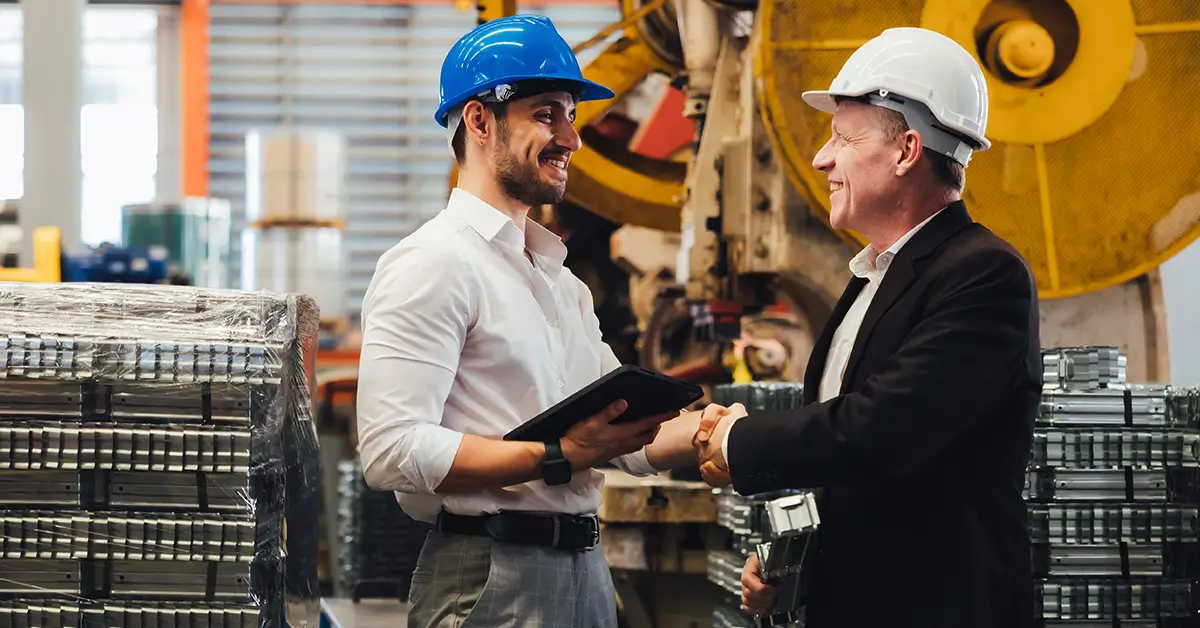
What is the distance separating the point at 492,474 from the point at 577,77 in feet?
2.89

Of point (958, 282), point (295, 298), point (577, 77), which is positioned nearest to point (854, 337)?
point (958, 282)

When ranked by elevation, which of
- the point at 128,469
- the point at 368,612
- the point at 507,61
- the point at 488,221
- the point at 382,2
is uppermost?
the point at 382,2

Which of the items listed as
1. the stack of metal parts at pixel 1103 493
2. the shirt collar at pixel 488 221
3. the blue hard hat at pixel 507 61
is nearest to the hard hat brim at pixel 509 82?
the blue hard hat at pixel 507 61

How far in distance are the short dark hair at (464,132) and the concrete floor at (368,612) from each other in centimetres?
193

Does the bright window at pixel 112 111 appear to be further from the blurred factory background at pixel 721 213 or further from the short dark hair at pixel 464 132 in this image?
the short dark hair at pixel 464 132

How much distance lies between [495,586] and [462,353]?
1.53 ft

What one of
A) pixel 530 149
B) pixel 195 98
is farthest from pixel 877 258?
pixel 195 98

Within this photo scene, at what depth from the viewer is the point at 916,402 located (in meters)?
2.60

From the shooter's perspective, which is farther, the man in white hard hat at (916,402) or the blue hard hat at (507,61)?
the blue hard hat at (507,61)

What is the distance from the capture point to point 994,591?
270 centimetres

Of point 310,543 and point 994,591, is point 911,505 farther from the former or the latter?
point 310,543

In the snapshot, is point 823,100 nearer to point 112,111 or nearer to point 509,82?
point 509,82

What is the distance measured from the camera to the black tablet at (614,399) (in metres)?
2.64

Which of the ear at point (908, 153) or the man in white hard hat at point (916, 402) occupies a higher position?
the ear at point (908, 153)
